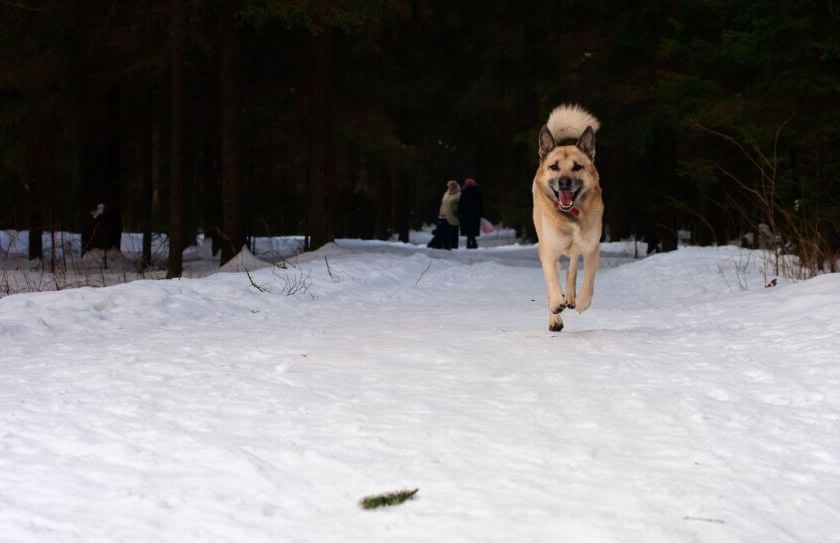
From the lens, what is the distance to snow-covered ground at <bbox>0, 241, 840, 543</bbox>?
9.96 ft

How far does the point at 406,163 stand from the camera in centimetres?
2884

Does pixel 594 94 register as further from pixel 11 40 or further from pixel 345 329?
pixel 345 329

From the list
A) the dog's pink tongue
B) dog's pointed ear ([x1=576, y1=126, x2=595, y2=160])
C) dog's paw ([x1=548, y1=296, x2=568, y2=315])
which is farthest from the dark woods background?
dog's paw ([x1=548, y1=296, x2=568, y2=315])

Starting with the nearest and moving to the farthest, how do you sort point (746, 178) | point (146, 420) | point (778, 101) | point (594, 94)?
point (146, 420) < point (778, 101) < point (594, 94) < point (746, 178)

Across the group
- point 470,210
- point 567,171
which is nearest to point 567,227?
point 567,171

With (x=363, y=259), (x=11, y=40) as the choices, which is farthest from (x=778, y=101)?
(x=11, y=40)

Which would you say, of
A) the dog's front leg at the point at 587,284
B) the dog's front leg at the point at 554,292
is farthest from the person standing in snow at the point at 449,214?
the dog's front leg at the point at 554,292

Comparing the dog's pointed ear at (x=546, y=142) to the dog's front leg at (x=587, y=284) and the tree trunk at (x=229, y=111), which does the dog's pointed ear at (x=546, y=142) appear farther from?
the tree trunk at (x=229, y=111)

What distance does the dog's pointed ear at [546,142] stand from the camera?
7.75 metres

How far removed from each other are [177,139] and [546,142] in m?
8.25

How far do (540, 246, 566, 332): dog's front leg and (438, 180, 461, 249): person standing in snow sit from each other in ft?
64.3

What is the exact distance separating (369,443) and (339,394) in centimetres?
104

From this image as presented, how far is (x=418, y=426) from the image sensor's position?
4.30 m

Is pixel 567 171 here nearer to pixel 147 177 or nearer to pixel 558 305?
→ pixel 558 305
